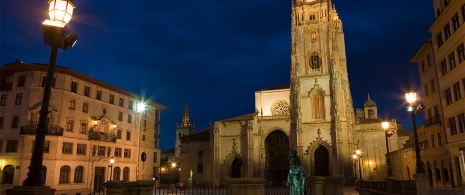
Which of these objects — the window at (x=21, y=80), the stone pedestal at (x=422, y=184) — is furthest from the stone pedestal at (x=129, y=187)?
the window at (x=21, y=80)

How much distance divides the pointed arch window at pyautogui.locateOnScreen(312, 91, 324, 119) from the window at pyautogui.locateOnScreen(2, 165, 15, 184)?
3678 cm

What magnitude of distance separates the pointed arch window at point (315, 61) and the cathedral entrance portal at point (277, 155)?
11.2 m

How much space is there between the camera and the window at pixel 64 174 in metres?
35.2

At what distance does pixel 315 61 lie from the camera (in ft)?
169

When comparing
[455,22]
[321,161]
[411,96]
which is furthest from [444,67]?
[321,161]

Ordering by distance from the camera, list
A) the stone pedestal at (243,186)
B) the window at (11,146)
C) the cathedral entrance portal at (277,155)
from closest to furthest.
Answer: the stone pedestal at (243,186), the window at (11,146), the cathedral entrance portal at (277,155)

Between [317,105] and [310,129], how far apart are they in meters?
3.74

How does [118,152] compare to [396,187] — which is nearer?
[396,187]

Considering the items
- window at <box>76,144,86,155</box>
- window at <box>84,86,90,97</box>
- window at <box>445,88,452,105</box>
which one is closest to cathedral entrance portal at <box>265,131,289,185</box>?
window at <box>76,144,86,155</box>

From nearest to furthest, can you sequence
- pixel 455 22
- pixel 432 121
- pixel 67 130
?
1. pixel 455 22
2. pixel 432 121
3. pixel 67 130

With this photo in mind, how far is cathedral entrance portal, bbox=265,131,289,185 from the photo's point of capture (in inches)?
2041

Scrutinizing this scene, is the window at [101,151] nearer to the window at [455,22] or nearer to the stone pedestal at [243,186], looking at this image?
the stone pedestal at [243,186]

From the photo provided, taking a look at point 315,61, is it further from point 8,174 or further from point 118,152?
point 8,174

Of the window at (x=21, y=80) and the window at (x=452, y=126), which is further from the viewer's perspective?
the window at (x=21, y=80)
